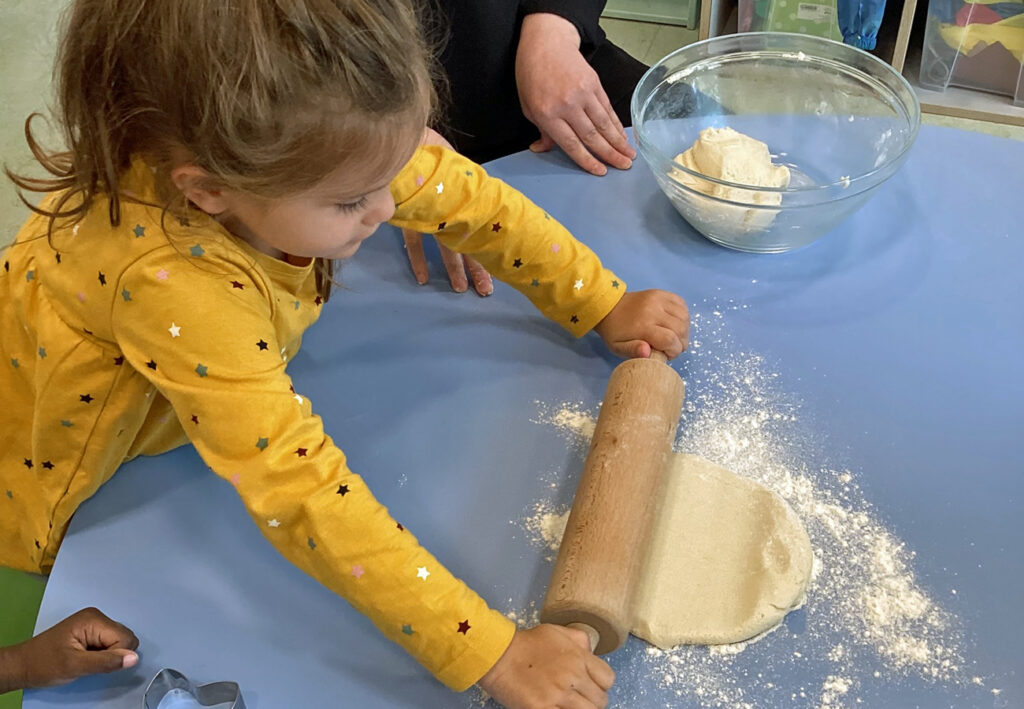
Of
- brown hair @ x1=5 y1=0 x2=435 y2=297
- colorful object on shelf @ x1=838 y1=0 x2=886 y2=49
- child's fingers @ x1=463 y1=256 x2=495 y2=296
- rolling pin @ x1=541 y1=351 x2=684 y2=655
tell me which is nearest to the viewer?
brown hair @ x1=5 y1=0 x2=435 y2=297

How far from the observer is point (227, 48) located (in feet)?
2.00

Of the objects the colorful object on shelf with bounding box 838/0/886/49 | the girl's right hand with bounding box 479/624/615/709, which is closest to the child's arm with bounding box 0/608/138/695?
the girl's right hand with bounding box 479/624/615/709

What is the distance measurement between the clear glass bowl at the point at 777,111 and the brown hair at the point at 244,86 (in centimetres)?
45

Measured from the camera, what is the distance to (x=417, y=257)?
3.47 feet

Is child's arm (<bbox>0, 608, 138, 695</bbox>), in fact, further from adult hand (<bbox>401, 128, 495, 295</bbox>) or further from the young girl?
adult hand (<bbox>401, 128, 495, 295</bbox>)

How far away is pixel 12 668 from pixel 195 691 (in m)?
0.16

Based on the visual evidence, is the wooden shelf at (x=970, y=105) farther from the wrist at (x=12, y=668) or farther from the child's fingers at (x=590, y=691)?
the wrist at (x=12, y=668)

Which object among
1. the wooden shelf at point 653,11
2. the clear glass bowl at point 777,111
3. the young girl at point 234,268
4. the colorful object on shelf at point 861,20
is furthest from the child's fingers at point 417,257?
the wooden shelf at point 653,11

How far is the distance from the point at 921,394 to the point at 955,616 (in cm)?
24

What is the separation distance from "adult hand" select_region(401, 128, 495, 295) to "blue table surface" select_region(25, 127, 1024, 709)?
0.05 ft

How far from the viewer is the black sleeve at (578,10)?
1.31m

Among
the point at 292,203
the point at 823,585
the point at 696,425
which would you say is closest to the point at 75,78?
the point at 292,203

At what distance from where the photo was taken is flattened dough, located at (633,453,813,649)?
741 millimetres

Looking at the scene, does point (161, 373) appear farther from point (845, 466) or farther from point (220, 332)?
point (845, 466)
